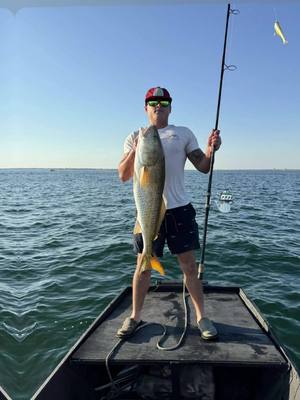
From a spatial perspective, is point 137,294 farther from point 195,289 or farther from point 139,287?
point 195,289

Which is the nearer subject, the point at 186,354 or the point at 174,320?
the point at 186,354

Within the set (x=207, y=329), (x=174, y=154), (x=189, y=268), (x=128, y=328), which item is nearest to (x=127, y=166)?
(x=174, y=154)

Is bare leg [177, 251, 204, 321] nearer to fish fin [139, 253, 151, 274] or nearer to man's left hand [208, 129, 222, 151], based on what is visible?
fish fin [139, 253, 151, 274]

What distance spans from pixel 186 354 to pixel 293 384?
1.15 m

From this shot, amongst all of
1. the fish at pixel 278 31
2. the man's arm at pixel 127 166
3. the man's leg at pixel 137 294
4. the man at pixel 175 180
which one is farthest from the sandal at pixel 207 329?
the fish at pixel 278 31

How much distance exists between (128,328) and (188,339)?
0.78 metres

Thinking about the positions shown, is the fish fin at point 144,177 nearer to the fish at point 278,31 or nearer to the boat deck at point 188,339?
the boat deck at point 188,339

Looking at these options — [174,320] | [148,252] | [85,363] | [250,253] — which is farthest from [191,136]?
[250,253]

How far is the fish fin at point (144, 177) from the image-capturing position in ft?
13.3

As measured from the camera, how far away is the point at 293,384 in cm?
363

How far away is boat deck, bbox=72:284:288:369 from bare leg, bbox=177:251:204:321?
373mm

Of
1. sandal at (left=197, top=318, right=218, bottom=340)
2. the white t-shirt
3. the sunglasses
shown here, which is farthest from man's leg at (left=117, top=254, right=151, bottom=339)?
the sunglasses

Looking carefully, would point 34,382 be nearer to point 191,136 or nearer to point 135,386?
point 135,386

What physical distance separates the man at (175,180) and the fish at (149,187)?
0.77 feet
